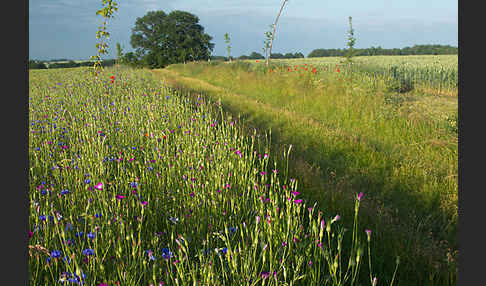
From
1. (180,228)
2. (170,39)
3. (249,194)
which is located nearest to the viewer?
(180,228)

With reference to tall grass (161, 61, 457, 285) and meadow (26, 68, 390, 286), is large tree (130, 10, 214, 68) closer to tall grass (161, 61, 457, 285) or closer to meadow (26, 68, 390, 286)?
tall grass (161, 61, 457, 285)

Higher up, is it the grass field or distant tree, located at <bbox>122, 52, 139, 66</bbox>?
distant tree, located at <bbox>122, 52, 139, 66</bbox>

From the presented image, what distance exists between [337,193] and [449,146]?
8.92 ft

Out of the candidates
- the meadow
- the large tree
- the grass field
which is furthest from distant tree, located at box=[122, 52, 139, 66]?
the meadow

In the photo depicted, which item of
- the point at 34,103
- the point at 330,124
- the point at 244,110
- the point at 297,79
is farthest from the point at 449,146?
the point at 34,103

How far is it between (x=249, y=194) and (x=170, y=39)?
143 feet

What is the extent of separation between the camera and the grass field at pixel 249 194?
6.72 ft

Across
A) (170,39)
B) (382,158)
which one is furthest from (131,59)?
(382,158)

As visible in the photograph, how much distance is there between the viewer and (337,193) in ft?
11.9

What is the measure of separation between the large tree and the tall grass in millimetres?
34014

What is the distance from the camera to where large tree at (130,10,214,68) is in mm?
41781

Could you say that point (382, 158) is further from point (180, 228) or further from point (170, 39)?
point (170, 39)

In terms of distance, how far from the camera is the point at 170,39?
1694 inches
